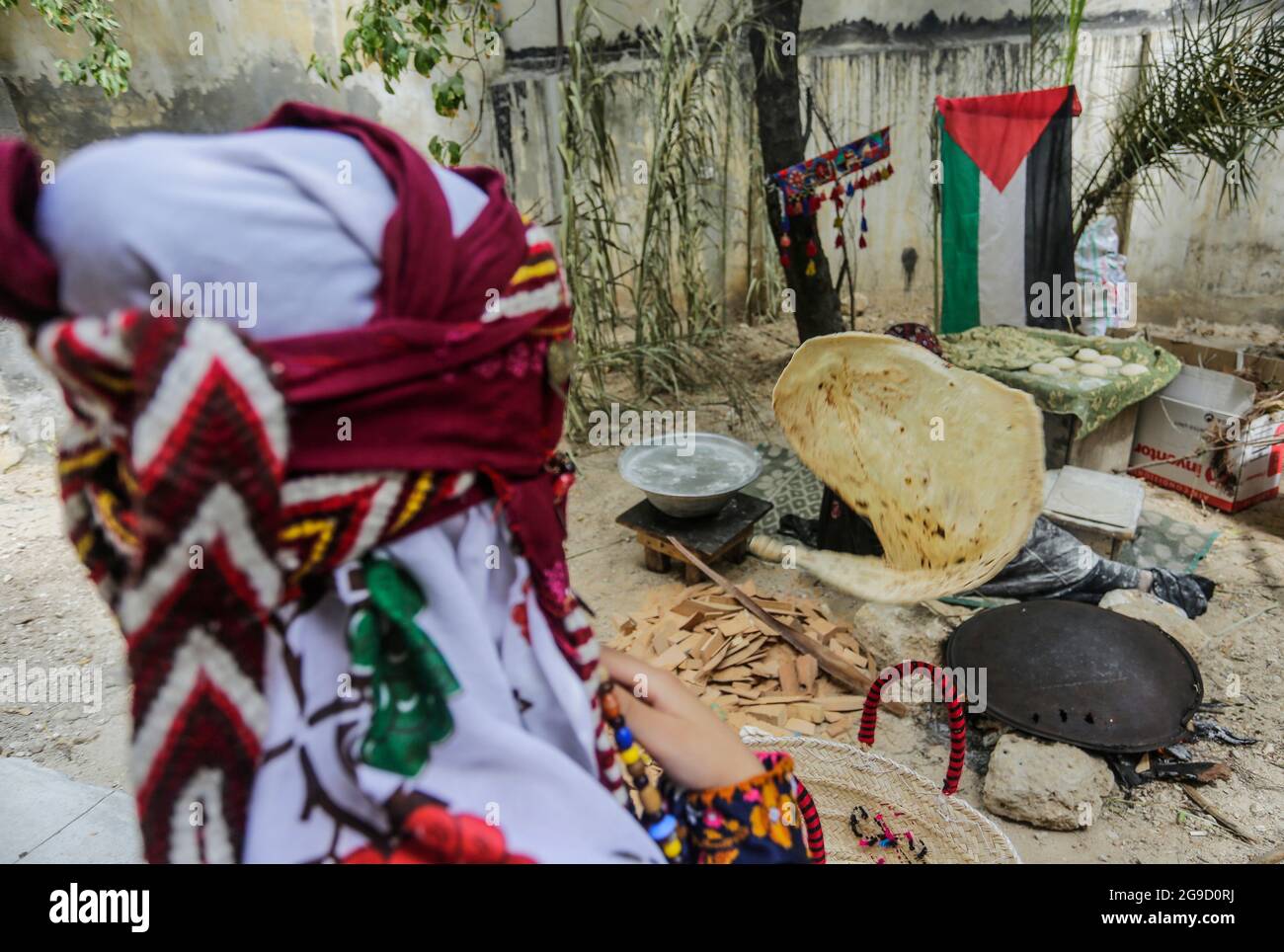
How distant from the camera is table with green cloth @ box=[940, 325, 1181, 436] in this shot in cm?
491

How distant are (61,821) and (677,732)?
7.53 ft

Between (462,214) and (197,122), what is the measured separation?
18.2 ft

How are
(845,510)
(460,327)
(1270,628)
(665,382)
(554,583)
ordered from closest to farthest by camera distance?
1. (460,327)
2. (554,583)
3. (1270,628)
4. (845,510)
5. (665,382)

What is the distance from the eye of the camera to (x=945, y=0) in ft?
24.2

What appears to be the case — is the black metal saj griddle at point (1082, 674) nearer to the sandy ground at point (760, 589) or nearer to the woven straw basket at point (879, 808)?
the sandy ground at point (760, 589)

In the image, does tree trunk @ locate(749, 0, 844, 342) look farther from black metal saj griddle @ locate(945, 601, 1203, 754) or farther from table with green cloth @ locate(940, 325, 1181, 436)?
black metal saj griddle @ locate(945, 601, 1203, 754)

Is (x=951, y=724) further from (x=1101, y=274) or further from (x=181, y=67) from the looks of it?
(x=1101, y=274)

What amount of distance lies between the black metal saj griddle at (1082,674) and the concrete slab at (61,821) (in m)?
2.92

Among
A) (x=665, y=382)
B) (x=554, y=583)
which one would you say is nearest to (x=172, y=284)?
(x=554, y=583)

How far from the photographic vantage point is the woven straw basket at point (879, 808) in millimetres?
2281

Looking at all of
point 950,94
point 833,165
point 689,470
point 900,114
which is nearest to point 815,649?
point 689,470
